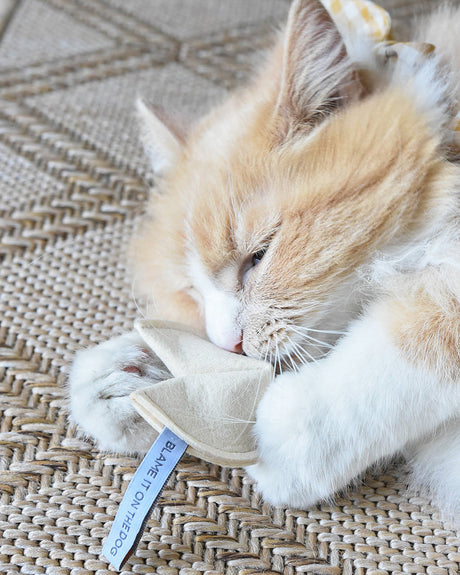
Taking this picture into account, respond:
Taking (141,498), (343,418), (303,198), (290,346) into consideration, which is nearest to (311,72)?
(303,198)

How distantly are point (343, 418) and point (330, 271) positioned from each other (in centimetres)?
22

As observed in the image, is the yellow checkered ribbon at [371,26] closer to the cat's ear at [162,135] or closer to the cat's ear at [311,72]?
the cat's ear at [311,72]

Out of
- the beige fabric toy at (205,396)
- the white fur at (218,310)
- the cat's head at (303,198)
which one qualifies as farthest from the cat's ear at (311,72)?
the beige fabric toy at (205,396)

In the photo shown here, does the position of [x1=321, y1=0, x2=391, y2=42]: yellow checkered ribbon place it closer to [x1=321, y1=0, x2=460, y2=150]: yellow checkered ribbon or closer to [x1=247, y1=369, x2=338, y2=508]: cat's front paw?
[x1=321, y1=0, x2=460, y2=150]: yellow checkered ribbon

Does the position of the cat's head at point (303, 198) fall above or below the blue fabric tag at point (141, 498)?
above

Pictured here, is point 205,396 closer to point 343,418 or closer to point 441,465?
point 343,418

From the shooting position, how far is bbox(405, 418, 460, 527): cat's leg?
33.8 inches

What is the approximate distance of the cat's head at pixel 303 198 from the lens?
90cm

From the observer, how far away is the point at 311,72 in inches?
37.8

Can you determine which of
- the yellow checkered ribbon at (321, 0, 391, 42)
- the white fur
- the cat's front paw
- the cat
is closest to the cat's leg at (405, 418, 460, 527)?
the cat

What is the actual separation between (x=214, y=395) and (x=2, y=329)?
46 centimetres

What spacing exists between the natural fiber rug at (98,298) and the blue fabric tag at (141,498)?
0.03 meters

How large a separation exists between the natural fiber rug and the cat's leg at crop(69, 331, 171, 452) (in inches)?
1.6

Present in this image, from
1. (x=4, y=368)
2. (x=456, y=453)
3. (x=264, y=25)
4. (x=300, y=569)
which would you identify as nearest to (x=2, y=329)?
(x=4, y=368)
